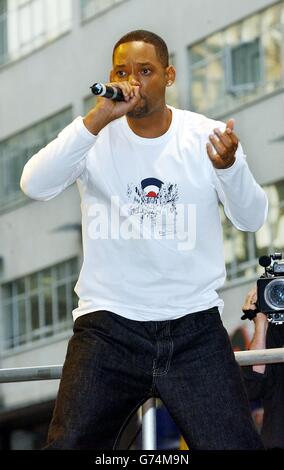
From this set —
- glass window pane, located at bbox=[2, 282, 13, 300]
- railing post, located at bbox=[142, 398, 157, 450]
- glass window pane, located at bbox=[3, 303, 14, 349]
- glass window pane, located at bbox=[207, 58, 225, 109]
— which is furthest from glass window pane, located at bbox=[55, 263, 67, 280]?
railing post, located at bbox=[142, 398, 157, 450]

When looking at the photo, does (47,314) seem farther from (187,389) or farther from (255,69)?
(187,389)

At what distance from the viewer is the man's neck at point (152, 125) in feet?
12.3

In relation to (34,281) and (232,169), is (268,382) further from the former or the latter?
(34,281)

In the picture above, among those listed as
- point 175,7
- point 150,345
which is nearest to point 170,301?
point 150,345

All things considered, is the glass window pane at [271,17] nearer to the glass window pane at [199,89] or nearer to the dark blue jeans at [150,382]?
the glass window pane at [199,89]

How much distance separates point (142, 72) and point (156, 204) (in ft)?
1.27

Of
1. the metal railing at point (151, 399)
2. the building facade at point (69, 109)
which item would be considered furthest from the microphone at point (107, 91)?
the building facade at point (69, 109)

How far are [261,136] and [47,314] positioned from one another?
6927 mm

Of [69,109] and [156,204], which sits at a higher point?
[69,109]

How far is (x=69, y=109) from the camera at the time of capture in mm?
25406

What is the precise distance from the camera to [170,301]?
3590 mm

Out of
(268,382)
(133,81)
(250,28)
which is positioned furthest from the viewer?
(250,28)

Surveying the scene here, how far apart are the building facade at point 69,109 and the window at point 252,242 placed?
0.02 meters

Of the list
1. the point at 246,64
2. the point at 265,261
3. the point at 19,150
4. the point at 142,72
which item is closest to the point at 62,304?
the point at 19,150
